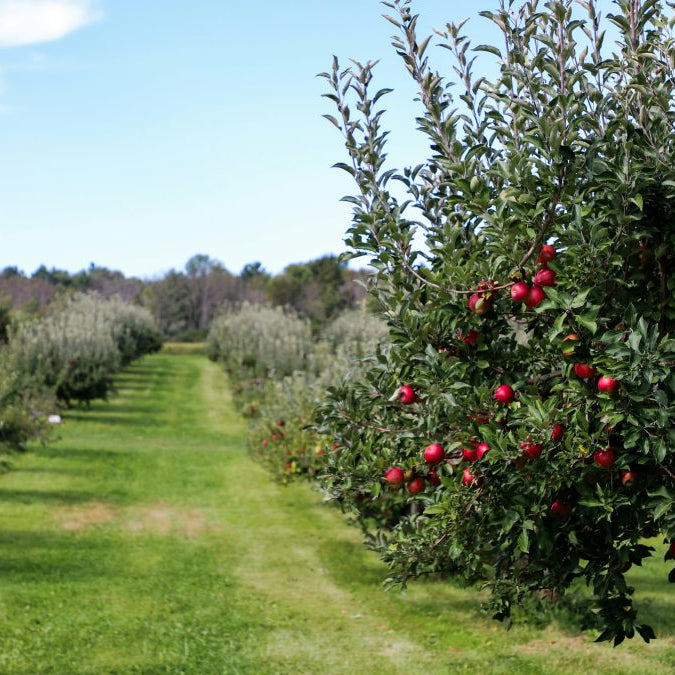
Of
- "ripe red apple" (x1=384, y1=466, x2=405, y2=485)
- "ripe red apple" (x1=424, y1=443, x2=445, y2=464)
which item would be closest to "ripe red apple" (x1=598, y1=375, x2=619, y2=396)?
"ripe red apple" (x1=424, y1=443, x2=445, y2=464)

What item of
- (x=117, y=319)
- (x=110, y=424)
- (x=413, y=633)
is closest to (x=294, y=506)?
(x=413, y=633)

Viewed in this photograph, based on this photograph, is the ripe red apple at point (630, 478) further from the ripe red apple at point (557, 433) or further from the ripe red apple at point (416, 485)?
the ripe red apple at point (416, 485)

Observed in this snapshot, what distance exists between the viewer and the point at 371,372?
5332 millimetres

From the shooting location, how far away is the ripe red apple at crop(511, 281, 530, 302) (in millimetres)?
4266

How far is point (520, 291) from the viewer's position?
14.0 ft

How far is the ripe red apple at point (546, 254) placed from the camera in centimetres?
438

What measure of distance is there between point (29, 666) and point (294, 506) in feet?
28.5

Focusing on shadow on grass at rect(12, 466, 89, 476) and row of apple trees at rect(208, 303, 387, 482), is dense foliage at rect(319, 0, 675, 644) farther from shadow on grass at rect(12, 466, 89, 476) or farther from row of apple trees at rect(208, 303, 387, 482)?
shadow on grass at rect(12, 466, 89, 476)

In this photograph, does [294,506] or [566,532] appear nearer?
[566,532]

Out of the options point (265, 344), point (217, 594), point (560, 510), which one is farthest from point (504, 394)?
point (265, 344)

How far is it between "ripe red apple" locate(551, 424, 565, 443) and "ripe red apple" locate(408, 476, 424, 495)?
1.02m

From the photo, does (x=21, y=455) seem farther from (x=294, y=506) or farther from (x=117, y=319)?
(x=117, y=319)

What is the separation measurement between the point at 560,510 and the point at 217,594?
312 inches

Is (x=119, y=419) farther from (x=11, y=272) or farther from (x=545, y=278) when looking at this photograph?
(x=11, y=272)
